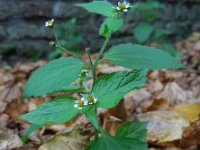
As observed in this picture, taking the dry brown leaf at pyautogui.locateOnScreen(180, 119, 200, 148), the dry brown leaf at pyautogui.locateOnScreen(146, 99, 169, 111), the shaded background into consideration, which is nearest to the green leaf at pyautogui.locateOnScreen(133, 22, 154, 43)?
the shaded background

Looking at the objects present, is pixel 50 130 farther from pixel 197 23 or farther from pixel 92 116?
pixel 197 23

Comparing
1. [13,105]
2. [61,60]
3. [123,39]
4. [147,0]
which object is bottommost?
[13,105]

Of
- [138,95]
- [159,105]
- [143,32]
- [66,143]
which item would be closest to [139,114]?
[159,105]

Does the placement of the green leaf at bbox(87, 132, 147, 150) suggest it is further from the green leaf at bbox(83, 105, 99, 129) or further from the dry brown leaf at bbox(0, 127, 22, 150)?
the dry brown leaf at bbox(0, 127, 22, 150)

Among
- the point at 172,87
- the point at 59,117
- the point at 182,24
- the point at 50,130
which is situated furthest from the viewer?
the point at 182,24

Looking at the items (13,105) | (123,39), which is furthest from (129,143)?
(123,39)

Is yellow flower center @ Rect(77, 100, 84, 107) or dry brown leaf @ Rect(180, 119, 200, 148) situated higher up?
yellow flower center @ Rect(77, 100, 84, 107)

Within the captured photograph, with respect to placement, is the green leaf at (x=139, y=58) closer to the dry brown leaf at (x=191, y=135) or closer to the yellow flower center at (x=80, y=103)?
the yellow flower center at (x=80, y=103)
